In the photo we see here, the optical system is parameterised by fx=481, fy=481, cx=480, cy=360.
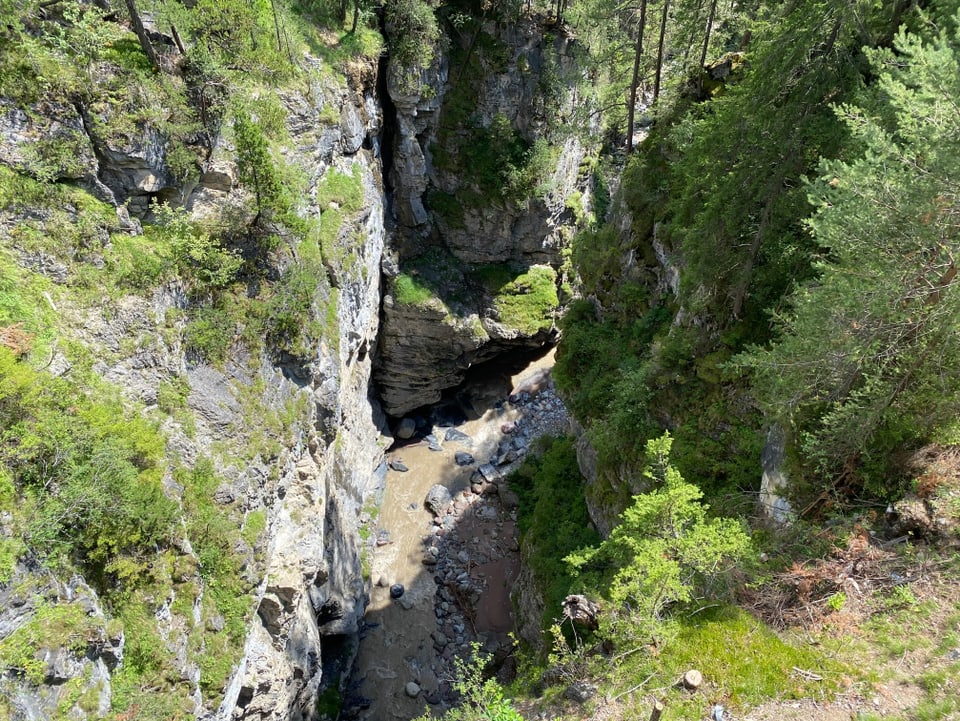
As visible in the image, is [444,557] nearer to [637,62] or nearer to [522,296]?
[522,296]

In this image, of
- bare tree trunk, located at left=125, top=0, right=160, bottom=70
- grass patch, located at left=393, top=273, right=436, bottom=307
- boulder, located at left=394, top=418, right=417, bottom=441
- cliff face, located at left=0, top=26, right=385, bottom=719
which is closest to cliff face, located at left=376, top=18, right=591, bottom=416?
grass patch, located at left=393, top=273, right=436, bottom=307

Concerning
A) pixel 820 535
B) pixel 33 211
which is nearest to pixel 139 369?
pixel 33 211

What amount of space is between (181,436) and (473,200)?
893 inches

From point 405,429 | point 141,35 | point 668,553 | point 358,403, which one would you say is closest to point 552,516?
point 358,403

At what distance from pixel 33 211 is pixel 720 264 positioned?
15.9 meters

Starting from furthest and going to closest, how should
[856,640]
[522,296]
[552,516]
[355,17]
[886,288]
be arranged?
[522,296]
[355,17]
[552,516]
[856,640]
[886,288]

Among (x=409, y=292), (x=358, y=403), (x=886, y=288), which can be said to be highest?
(x=886, y=288)

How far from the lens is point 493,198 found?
1167 inches

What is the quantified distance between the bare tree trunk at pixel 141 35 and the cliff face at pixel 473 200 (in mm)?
14644

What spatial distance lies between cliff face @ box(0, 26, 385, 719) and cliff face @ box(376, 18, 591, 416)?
10417 mm

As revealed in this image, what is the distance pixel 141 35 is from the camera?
500 inches

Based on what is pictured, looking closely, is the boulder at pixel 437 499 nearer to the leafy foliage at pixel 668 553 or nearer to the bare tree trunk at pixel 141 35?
the leafy foliage at pixel 668 553

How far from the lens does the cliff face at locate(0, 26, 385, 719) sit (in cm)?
812

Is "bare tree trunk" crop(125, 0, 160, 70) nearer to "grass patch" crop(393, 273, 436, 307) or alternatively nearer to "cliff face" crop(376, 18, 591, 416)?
"cliff face" crop(376, 18, 591, 416)
